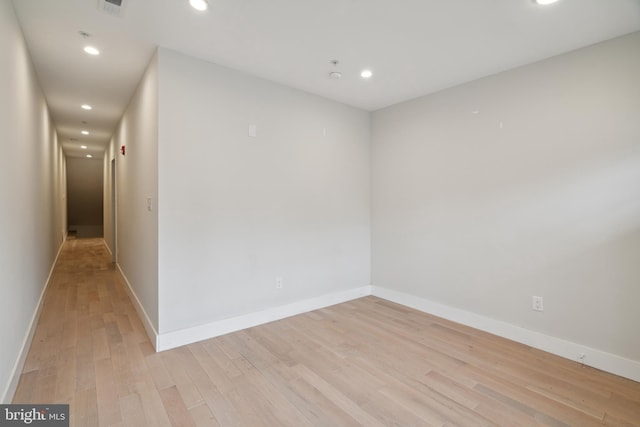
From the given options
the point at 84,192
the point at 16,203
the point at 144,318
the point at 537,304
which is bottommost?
the point at 144,318

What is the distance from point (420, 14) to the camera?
204 centimetres

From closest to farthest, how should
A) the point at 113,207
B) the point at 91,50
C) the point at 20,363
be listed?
1. the point at 20,363
2. the point at 91,50
3. the point at 113,207

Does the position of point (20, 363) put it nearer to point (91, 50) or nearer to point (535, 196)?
point (91, 50)

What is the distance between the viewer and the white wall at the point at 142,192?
2.66 meters

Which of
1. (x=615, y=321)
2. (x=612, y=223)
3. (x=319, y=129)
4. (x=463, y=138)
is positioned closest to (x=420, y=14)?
(x=463, y=138)

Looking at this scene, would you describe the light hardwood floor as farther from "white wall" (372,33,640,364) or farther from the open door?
the open door

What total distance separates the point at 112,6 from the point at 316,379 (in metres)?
2.94

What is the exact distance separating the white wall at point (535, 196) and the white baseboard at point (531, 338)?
52 millimetres

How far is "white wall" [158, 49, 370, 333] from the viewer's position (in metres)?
2.61

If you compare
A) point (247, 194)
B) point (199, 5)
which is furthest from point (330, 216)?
point (199, 5)

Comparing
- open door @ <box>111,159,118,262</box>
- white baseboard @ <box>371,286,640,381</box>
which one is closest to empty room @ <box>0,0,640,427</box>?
white baseboard @ <box>371,286,640,381</box>

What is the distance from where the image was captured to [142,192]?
3152 mm

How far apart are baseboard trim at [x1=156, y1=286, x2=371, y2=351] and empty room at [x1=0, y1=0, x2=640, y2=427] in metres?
0.02

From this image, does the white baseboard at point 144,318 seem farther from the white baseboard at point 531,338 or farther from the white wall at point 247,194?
the white baseboard at point 531,338
